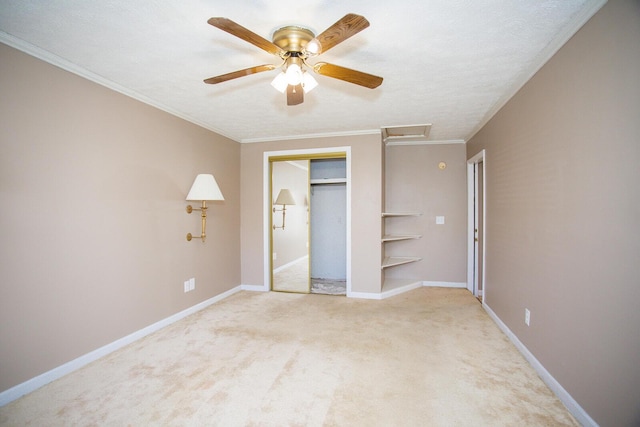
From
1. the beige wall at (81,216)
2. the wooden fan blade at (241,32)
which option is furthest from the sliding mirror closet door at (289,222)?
the wooden fan blade at (241,32)

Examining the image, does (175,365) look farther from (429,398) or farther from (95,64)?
(95,64)

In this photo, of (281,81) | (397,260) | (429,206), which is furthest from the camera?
(429,206)

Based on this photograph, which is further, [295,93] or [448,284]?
[448,284]

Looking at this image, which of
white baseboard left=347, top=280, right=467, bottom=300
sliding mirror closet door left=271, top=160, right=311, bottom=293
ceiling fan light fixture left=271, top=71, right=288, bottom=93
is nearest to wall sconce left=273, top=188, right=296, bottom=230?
sliding mirror closet door left=271, top=160, right=311, bottom=293

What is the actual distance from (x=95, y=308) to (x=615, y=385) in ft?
11.5

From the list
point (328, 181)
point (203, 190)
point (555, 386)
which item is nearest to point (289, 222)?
point (328, 181)

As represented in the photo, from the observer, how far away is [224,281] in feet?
13.9

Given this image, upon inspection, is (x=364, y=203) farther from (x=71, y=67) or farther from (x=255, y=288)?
(x=71, y=67)

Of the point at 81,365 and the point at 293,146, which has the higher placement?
the point at 293,146

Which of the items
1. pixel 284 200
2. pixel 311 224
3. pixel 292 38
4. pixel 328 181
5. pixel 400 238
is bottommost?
pixel 400 238

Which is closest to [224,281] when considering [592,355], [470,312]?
[470,312]

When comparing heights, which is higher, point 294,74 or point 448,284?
point 294,74

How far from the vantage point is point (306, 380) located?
2.17m

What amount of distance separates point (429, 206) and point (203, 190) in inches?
139
